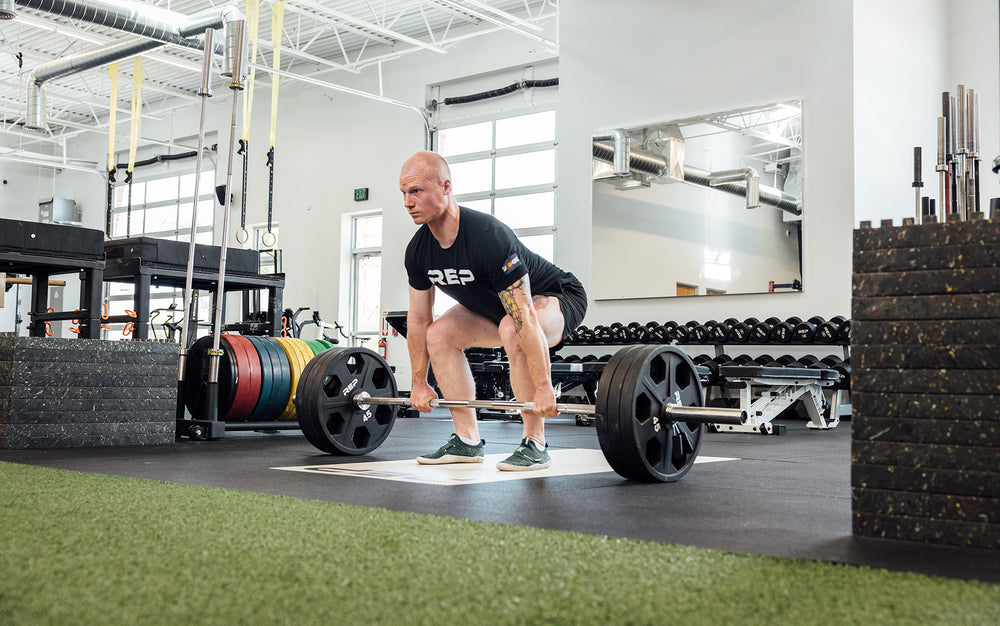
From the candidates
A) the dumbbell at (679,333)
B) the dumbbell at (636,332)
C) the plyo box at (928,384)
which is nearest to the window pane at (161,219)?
the dumbbell at (636,332)

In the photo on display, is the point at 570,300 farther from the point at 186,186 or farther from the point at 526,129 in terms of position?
the point at 186,186

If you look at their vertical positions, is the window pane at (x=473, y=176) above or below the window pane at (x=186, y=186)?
below

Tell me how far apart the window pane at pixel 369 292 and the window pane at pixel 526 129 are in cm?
232

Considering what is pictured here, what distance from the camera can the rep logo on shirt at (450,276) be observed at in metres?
2.68

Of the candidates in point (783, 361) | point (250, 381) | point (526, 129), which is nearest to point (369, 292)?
point (526, 129)

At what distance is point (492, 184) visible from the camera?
10.4 meters

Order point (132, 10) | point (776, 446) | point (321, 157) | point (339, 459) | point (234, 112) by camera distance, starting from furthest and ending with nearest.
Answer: point (321, 157) → point (132, 10) → point (776, 446) → point (234, 112) → point (339, 459)

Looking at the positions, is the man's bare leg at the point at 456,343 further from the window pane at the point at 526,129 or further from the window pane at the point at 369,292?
the window pane at the point at 369,292

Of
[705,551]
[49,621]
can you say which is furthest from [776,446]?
[49,621]

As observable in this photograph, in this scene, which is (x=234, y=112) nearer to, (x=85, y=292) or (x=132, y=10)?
(x=85, y=292)

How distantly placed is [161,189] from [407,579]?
14037mm

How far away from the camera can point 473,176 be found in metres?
10.6

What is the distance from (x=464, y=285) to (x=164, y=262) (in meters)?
2.55

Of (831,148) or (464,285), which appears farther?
(831,148)
